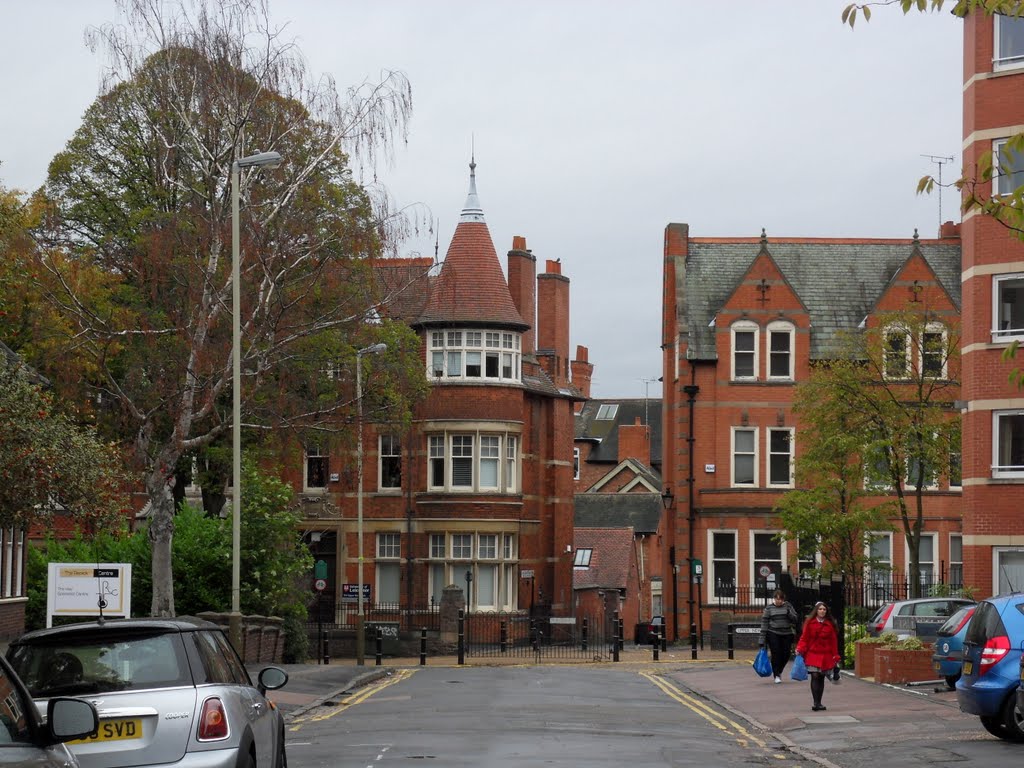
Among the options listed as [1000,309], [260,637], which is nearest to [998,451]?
[1000,309]

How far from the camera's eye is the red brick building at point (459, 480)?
170ft

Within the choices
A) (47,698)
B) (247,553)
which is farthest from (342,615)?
(47,698)

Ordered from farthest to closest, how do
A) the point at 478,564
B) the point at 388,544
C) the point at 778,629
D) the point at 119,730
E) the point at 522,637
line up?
the point at 388,544
the point at 522,637
the point at 478,564
the point at 778,629
the point at 119,730

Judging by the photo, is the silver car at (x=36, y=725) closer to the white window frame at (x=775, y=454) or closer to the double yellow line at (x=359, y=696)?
the double yellow line at (x=359, y=696)

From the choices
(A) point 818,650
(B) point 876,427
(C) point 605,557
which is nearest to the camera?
(A) point 818,650

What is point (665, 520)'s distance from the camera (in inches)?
2099

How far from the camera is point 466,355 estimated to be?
172ft

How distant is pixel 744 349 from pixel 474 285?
9.47 metres

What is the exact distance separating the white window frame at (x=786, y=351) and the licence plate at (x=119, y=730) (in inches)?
1704

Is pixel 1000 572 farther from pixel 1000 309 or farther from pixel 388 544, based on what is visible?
pixel 388 544

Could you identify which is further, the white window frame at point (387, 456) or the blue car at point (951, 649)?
the white window frame at point (387, 456)

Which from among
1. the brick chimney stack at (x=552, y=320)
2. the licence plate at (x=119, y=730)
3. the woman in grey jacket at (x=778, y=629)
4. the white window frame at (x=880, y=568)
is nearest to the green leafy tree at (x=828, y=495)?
the white window frame at (x=880, y=568)

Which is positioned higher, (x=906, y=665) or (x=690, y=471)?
(x=690, y=471)

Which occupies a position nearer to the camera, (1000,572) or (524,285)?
(1000,572)
